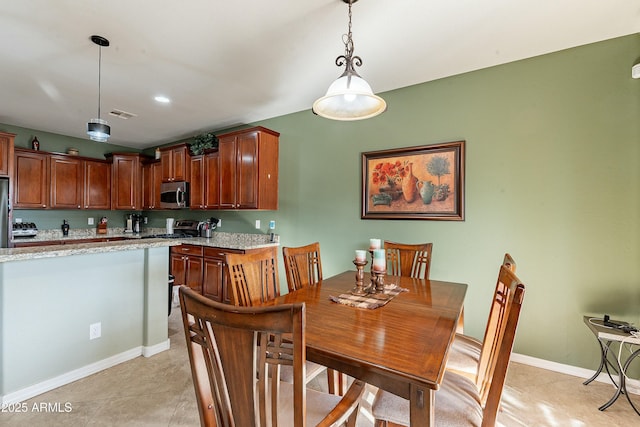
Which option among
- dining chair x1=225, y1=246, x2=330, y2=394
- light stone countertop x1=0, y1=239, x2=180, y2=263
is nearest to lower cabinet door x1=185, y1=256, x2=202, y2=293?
light stone countertop x1=0, y1=239, x2=180, y2=263

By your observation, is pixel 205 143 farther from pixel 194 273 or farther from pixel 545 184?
pixel 545 184

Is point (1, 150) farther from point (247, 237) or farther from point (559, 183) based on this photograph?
point (559, 183)

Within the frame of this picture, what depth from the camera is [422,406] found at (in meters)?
0.93

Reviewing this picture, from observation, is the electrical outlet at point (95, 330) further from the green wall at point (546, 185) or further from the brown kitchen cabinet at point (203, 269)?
the green wall at point (546, 185)

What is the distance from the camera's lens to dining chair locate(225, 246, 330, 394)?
1.55 meters

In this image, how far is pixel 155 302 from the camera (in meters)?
2.63

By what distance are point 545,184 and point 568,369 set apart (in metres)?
1.52

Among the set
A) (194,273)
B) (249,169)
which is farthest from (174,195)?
(249,169)

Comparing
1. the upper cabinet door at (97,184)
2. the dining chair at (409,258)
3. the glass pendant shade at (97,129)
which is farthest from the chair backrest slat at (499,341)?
the upper cabinet door at (97,184)

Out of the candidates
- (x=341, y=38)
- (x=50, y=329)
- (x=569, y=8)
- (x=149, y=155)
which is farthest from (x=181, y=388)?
(x=149, y=155)

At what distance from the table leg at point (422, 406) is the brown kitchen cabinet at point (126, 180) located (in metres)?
6.02

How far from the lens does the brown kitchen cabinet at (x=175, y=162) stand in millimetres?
4711

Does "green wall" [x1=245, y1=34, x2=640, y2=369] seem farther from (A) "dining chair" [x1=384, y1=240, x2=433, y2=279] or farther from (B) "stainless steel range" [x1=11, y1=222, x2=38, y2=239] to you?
(B) "stainless steel range" [x1=11, y1=222, x2=38, y2=239]

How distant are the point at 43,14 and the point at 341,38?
6.73 feet
